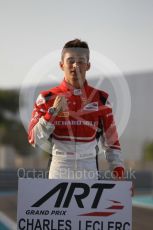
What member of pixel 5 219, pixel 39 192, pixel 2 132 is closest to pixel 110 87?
pixel 39 192

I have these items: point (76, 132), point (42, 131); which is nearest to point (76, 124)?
point (76, 132)

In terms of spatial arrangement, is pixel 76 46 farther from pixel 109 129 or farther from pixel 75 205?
pixel 75 205

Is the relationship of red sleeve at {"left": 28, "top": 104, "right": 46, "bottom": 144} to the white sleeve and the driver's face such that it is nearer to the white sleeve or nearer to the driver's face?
the white sleeve

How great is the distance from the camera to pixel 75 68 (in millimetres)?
4742

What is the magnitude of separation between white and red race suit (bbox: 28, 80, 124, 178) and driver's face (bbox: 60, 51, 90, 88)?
0.17 feet

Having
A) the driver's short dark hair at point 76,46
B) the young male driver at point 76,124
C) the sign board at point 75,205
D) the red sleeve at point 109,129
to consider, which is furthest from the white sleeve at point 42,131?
the driver's short dark hair at point 76,46

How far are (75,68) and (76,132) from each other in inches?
20.6

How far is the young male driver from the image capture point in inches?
185

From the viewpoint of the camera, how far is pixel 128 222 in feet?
14.5

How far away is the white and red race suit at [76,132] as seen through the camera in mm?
4707

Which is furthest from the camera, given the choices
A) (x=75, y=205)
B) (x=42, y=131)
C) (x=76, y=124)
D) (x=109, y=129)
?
(x=109, y=129)

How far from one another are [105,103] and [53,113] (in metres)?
0.56

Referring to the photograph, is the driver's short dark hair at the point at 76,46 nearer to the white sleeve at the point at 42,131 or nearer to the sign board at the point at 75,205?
the white sleeve at the point at 42,131

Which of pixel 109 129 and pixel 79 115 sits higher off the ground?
pixel 79 115
